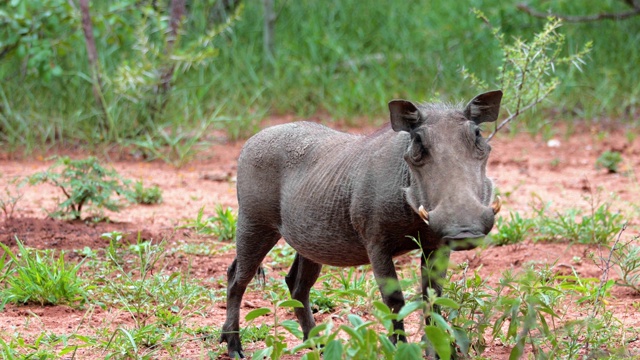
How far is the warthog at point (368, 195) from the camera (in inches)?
114

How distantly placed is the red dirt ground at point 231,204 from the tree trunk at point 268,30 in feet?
4.99

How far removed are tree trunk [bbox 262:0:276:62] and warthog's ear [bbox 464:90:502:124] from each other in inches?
241

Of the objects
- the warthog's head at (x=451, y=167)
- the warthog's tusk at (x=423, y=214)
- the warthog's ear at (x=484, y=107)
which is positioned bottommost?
the warthog's tusk at (x=423, y=214)

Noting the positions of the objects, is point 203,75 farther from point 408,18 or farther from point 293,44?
point 408,18

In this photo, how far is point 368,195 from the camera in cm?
326

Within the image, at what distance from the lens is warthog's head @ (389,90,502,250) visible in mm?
2760

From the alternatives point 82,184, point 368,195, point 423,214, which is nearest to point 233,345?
point 368,195

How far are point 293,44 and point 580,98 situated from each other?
10.0ft

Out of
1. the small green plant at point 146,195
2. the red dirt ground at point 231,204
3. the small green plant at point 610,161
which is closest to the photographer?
the red dirt ground at point 231,204

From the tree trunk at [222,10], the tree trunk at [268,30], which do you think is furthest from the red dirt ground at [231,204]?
the tree trunk at [222,10]

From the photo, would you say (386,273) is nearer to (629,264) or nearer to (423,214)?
(423,214)

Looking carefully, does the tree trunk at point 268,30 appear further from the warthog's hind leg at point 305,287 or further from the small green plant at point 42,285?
the warthog's hind leg at point 305,287

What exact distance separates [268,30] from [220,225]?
174 inches

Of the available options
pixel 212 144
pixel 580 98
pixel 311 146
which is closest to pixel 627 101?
pixel 580 98
